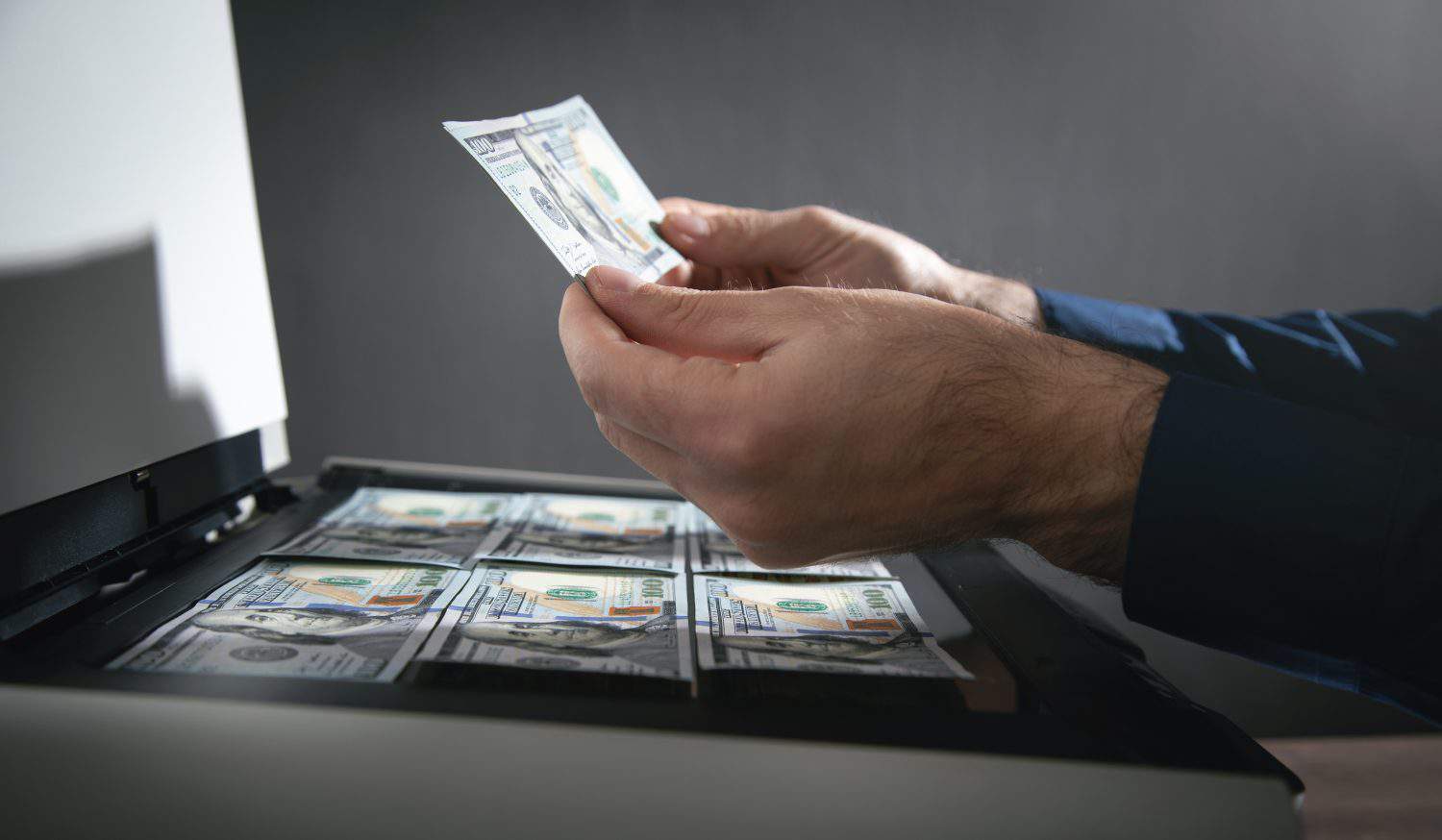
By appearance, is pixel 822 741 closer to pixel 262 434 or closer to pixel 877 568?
pixel 877 568

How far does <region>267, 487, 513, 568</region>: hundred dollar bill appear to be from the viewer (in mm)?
691

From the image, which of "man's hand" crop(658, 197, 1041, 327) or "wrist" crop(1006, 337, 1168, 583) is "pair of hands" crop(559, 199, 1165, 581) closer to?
Answer: "wrist" crop(1006, 337, 1168, 583)

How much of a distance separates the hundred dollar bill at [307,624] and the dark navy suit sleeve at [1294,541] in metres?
0.45

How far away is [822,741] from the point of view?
42cm

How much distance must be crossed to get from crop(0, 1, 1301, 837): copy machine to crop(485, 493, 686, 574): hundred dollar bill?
7.6 inches

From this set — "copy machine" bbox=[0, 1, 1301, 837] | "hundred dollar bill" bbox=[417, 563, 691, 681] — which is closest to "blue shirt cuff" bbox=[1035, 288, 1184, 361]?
"copy machine" bbox=[0, 1, 1301, 837]

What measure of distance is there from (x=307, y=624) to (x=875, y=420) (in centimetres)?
37

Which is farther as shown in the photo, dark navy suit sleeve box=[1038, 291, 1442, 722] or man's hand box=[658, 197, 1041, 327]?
man's hand box=[658, 197, 1041, 327]

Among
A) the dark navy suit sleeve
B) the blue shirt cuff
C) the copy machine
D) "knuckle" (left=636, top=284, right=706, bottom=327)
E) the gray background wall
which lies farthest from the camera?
the gray background wall

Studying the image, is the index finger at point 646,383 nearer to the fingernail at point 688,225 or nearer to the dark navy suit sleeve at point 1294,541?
the dark navy suit sleeve at point 1294,541

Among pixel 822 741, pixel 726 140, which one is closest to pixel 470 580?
pixel 822 741

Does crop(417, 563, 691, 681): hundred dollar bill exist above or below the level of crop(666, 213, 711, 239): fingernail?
below

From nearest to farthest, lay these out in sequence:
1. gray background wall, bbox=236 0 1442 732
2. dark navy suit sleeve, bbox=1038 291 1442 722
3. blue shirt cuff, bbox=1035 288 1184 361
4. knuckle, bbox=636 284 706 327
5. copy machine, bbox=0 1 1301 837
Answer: copy machine, bbox=0 1 1301 837 → dark navy suit sleeve, bbox=1038 291 1442 722 → knuckle, bbox=636 284 706 327 → blue shirt cuff, bbox=1035 288 1184 361 → gray background wall, bbox=236 0 1442 732

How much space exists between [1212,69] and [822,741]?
1.47 meters
